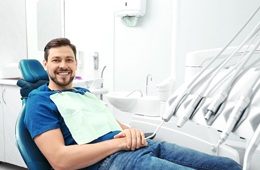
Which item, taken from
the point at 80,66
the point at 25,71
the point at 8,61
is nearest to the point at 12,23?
the point at 8,61

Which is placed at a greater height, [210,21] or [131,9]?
[131,9]

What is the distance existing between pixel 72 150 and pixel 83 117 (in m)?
0.20

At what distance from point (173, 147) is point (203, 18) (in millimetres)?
1265

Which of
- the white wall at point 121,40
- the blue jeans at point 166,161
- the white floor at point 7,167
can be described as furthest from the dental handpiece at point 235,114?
the white floor at point 7,167

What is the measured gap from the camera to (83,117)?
1076 mm

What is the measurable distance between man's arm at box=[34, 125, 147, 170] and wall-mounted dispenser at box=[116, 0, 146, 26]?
4.53 feet

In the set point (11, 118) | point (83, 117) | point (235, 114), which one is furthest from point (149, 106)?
point (11, 118)

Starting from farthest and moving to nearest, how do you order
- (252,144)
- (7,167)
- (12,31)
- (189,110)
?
(12,31) → (7,167) → (189,110) → (252,144)

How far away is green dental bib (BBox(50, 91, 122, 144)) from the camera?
1.01 m

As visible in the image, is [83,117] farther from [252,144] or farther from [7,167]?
[7,167]

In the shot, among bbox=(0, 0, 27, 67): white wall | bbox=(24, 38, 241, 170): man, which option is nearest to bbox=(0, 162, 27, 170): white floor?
bbox=(0, 0, 27, 67): white wall

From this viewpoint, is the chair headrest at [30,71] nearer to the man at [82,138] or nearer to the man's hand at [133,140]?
the man at [82,138]

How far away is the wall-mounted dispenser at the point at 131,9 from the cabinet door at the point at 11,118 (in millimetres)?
1137

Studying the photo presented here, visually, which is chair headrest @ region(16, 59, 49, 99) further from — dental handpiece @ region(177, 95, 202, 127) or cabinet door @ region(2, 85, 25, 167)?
dental handpiece @ region(177, 95, 202, 127)
